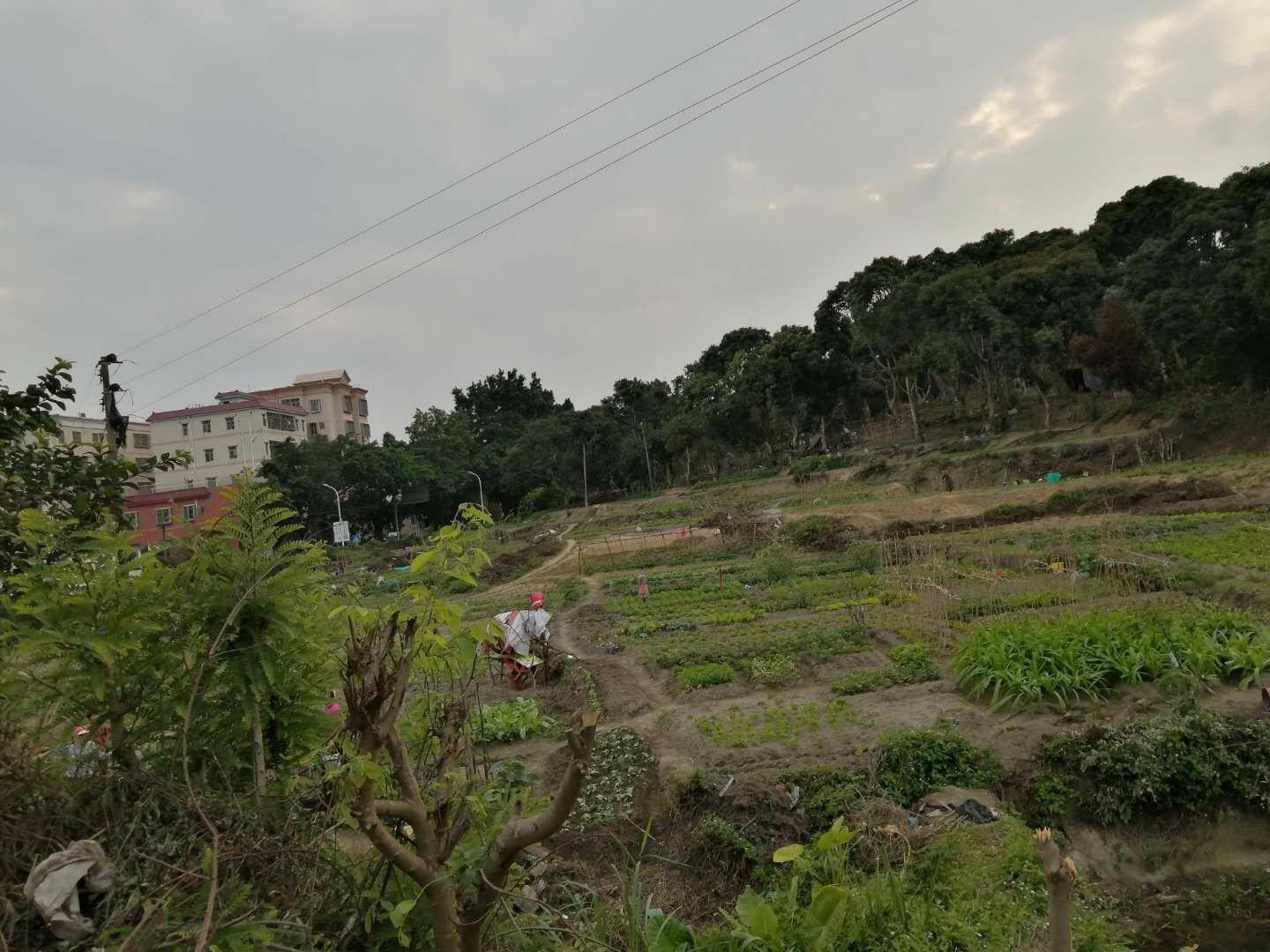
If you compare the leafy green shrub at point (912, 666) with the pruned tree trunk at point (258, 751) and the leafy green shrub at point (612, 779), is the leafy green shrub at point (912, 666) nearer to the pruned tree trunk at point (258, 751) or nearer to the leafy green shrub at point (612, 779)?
the leafy green shrub at point (612, 779)

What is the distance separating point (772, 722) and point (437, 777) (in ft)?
24.6

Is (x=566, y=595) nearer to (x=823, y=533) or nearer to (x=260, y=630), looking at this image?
(x=823, y=533)

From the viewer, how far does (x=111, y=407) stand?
1262 cm

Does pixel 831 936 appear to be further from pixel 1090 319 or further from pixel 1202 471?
pixel 1090 319

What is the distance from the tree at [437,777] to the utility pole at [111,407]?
12.0 meters

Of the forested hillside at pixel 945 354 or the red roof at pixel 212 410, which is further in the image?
the red roof at pixel 212 410

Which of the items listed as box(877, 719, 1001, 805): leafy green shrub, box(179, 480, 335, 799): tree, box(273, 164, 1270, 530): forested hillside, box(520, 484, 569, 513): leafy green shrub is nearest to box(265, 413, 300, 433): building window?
box(273, 164, 1270, 530): forested hillside

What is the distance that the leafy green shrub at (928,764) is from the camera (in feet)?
24.5

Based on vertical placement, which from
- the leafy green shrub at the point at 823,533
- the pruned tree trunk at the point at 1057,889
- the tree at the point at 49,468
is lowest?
the leafy green shrub at the point at 823,533

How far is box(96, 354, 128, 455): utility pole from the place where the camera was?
12.5m

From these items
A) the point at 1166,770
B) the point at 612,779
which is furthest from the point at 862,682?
the point at 1166,770

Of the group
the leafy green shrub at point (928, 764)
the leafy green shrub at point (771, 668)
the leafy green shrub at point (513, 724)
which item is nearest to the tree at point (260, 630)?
the leafy green shrub at point (928, 764)

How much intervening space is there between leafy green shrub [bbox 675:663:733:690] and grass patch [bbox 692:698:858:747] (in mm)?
1348

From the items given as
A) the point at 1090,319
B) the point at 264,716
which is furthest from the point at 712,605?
the point at 1090,319
